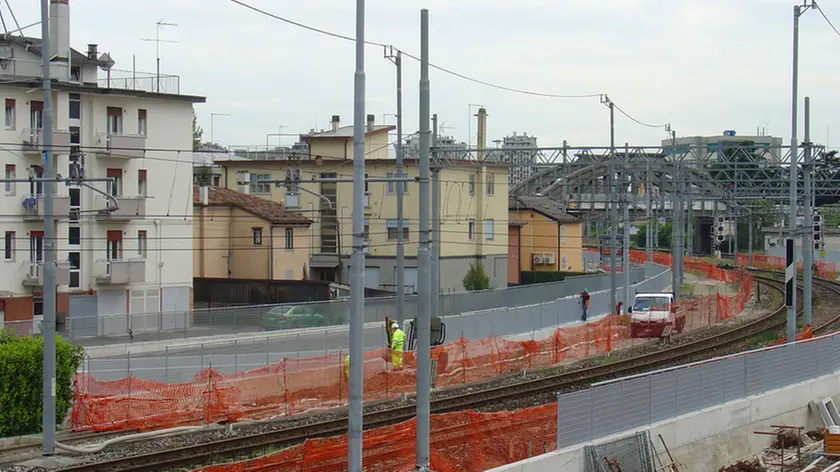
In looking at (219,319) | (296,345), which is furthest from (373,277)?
(296,345)

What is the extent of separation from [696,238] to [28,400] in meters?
102

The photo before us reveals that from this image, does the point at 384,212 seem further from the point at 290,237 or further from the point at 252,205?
the point at 252,205

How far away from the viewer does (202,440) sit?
64.9ft

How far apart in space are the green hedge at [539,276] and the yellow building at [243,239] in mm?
19887

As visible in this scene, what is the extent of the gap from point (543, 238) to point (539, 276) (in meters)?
3.70

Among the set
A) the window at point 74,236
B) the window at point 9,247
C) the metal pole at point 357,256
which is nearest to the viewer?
the metal pole at point 357,256

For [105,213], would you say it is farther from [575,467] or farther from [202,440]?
[575,467]

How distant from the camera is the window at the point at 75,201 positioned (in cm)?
4238

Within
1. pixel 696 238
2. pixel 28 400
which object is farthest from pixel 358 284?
pixel 696 238

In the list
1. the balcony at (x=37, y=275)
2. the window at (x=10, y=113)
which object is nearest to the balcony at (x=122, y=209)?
the balcony at (x=37, y=275)

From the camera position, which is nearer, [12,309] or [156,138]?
[12,309]

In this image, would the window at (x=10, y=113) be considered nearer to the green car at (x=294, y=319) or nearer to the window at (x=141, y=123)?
the window at (x=141, y=123)

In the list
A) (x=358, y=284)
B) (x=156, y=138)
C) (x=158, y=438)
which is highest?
(x=156, y=138)

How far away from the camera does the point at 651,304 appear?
3884cm
